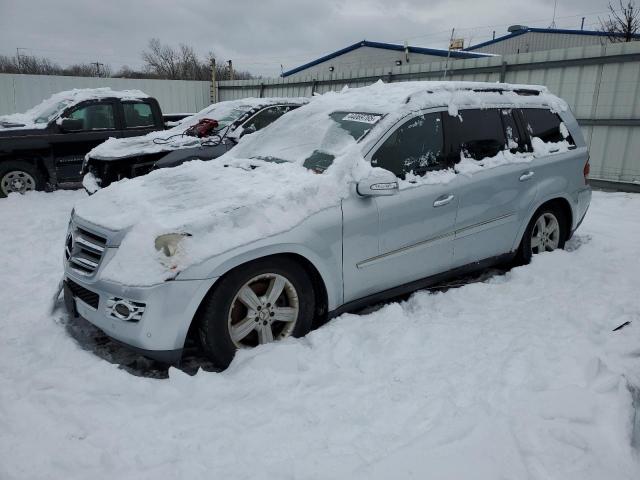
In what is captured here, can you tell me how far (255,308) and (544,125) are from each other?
3.49m

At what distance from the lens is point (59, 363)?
301 centimetres

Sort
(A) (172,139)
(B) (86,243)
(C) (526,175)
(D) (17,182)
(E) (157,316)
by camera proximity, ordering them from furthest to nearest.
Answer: (D) (17,182), (A) (172,139), (C) (526,175), (B) (86,243), (E) (157,316)

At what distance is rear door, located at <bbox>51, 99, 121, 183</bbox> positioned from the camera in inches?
324

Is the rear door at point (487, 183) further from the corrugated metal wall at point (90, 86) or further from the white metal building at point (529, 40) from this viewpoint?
the white metal building at point (529, 40)

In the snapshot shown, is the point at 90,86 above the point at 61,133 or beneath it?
above

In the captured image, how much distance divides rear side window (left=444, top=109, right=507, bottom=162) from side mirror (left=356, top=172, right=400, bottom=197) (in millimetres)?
917

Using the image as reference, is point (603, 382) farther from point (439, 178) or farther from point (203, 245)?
point (203, 245)

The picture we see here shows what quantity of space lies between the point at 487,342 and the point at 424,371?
0.61 m

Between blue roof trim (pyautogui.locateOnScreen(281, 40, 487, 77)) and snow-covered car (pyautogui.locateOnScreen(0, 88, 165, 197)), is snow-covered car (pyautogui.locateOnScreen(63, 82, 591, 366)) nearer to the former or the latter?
snow-covered car (pyautogui.locateOnScreen(0, 88, 165, 197))

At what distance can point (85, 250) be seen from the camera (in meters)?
3.23

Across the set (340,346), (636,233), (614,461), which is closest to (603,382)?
(614,461)

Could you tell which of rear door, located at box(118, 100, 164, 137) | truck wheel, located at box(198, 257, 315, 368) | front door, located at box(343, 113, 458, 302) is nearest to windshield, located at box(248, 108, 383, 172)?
front door, located at box(343, 113, 458, 302)

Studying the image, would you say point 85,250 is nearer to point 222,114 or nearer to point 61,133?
point 222,114

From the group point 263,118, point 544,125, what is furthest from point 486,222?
point 263,118
